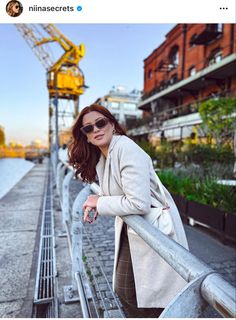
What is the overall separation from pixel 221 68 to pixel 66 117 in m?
14.1

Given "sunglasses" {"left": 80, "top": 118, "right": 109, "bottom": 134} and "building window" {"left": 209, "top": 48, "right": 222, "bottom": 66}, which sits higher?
"building window" {"left": 209, "top": 48, "right": 222, "bottom": 66}

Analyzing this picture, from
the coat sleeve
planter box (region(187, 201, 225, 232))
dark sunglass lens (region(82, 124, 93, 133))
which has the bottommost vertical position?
planter box (region(187, 201, 225, 232))

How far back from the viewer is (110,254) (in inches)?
104

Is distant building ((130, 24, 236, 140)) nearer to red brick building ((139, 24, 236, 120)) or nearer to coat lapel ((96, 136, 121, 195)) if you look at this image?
red brick building ((139, 24, 236, 120))

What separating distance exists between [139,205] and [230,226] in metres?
2.29

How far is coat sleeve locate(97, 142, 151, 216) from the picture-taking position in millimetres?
971

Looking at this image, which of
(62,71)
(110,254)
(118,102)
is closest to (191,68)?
(118,102)

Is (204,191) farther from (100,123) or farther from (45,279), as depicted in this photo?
(100,123)

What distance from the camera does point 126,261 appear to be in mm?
1223

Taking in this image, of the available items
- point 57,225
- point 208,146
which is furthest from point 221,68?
point 57,225

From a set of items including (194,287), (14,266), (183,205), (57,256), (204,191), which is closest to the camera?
(194,287)

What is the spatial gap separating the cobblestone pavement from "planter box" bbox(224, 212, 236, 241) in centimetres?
19
